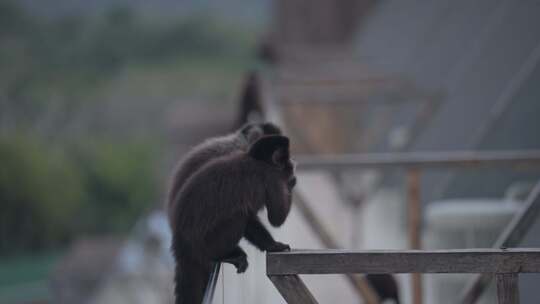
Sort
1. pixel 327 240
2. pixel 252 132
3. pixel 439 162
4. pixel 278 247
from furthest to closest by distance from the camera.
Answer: pixel 327 240
pixel 439 162
pixel 252 132
pixel 278 247

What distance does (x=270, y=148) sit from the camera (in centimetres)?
293

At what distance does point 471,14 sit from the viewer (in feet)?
25.2

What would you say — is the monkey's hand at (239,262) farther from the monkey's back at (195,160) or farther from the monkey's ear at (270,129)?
the monkey's ear at (270,129)

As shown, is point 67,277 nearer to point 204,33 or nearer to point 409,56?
point 409,56

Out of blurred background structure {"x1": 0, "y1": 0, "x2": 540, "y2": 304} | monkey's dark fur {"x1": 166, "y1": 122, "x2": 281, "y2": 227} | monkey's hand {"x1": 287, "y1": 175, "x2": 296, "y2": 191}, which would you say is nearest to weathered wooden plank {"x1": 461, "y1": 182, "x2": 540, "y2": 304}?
blurred background structure {"x1": 0, "y1": 0, "x2": 540, "y2": 304}

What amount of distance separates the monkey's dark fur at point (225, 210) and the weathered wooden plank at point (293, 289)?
1.31 feet

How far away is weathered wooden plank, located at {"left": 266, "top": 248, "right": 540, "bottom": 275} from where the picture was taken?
→ 7.16 ft

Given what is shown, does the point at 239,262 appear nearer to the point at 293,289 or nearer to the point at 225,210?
the point at 225,210

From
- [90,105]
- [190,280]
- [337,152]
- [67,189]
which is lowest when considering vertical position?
[190,280]

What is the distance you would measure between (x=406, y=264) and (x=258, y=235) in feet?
2.43

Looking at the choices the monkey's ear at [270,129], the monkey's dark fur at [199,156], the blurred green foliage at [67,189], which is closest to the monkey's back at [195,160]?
the monkey's dark fur at [199,156]

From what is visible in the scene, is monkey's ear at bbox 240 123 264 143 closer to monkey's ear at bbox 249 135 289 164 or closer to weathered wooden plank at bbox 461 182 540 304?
monkey's ear at bbox 249 135 289 164

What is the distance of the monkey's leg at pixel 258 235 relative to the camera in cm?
275

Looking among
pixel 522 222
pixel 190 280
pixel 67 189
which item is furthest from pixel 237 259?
pixel 67 189
